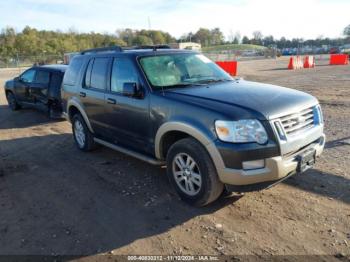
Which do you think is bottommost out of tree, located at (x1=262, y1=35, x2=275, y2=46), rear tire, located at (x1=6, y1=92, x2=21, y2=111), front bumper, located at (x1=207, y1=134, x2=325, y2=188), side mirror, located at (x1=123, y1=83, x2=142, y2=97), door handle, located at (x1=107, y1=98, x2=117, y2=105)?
rear tire, located at (x1=6, y1=92, x2=21, y2=111)

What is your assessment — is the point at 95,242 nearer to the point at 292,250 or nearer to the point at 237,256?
the point at 237,256

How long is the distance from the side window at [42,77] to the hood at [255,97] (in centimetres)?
665

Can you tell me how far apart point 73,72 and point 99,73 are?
1.16 metres

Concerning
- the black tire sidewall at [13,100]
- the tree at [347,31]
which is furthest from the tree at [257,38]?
the black tire sidewall at [13,100]

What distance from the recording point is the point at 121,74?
16.9 feet

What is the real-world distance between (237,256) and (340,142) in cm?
413

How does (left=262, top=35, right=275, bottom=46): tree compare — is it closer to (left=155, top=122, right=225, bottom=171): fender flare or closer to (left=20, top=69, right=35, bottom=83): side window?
(left=20, top=69, right=35, bottom=83): side window

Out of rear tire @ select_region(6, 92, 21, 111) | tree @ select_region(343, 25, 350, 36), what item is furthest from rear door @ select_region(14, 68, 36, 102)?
tree @ select_region(343, 25, 350, 36)

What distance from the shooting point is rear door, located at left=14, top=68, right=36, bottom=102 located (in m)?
10.8

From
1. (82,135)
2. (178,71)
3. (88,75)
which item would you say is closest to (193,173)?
(178,71)

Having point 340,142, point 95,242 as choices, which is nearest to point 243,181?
point 95,242

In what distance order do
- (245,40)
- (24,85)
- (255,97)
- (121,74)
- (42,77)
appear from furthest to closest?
1. (245,40)
2. (24,85)
3. (42,77)
4. (121,74)
5. (255,97)

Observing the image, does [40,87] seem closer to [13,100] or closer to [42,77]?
[42,77]

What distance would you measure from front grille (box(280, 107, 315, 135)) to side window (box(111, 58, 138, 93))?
84.5 inches
